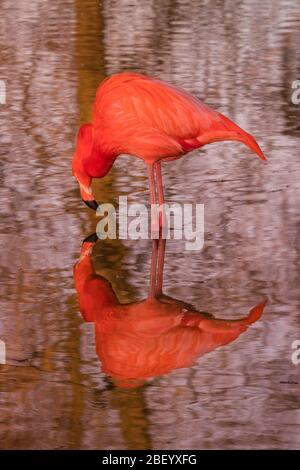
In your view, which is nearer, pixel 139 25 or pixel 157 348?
pixel 157 348

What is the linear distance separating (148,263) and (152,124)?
2.16ft

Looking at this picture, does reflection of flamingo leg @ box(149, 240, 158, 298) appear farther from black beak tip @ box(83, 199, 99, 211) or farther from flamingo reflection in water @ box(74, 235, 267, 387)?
black beak tip @ box(83, 199, 99, 211)

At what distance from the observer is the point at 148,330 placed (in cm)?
463

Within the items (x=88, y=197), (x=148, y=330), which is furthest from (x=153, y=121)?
(x=148, y=330)

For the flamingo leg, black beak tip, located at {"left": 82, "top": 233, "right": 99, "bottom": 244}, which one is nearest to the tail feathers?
the flamingo leg

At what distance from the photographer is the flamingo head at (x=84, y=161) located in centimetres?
593

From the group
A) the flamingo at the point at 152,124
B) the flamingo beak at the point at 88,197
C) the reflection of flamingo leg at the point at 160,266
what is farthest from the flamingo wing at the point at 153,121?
the reflection of flamingo leg at the point at 160,266

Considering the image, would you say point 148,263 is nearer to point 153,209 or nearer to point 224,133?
point 153,209

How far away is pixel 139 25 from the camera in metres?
11.2

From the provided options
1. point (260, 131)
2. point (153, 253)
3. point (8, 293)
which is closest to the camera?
point (8, 293)

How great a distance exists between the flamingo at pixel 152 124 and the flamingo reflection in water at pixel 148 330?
709mm
